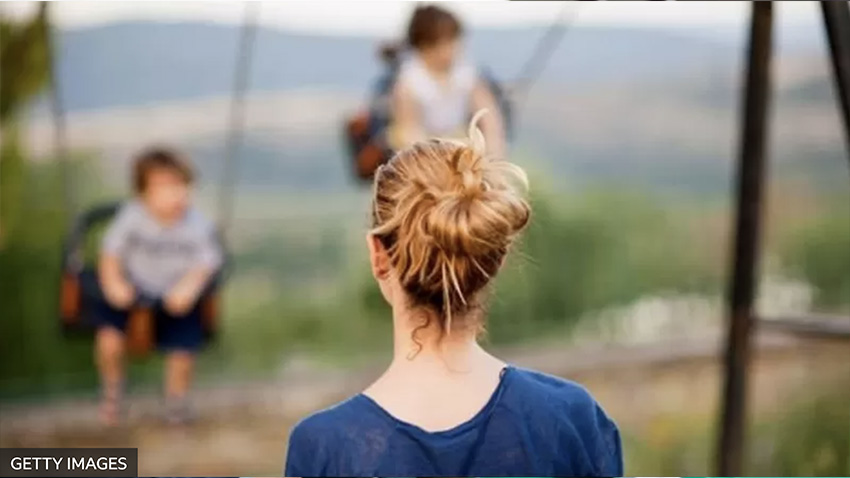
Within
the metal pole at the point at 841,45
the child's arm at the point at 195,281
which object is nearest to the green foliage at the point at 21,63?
the child's arm at the point at 195,281

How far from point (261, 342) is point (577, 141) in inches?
34.8

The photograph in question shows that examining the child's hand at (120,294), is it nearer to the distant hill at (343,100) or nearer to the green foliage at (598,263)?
the distant hill at (343,100)

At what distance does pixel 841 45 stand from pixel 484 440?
0.80 meters


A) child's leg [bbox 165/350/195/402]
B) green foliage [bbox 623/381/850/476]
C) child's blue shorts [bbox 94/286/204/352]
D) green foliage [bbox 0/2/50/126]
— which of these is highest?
green foliage [bbox 0/2/50/126]

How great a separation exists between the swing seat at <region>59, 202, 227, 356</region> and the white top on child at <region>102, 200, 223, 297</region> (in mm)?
35

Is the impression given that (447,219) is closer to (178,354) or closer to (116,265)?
(116,265)

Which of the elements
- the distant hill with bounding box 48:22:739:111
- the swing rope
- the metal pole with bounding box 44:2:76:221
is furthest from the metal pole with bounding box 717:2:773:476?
the metal pole with bounding box 44:2:76:221

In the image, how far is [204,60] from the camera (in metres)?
3.32

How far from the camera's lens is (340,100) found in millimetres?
3361

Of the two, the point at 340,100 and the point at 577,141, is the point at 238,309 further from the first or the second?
the point at 577,141

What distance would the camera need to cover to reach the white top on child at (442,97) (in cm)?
299

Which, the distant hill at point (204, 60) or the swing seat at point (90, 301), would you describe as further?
the distant hill at point (204, 60)

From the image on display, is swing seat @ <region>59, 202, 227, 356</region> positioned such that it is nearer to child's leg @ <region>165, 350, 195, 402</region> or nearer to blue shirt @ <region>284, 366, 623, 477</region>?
child's leg @ <region>165, 350, 195, 402</region>

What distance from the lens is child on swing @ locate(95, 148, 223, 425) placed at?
303 centimetres
